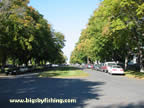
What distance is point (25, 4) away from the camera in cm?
3161

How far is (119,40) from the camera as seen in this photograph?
28141mm

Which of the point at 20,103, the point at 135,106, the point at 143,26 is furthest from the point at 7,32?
the point at 135,106

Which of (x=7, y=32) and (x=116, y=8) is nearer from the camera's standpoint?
(x=116, y=8)

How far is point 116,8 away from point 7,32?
17266 millimetres

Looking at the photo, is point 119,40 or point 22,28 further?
point 22,28

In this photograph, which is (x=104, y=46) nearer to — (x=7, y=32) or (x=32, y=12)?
(x=32, y=12)

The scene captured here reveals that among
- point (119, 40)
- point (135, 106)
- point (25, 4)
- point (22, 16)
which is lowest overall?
point (135, 106)

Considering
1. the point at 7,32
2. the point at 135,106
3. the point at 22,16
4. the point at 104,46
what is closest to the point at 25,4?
the point at 22,16

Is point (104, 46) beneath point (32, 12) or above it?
beneath

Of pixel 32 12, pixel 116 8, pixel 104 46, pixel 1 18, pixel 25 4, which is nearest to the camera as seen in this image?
pixel 116 8

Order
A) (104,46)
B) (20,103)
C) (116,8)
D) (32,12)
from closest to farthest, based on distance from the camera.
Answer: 1. (20,103)
2. (116,8)
3. (32,12)
4. (104,46)

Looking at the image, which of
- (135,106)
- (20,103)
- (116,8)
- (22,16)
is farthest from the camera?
(22,16)

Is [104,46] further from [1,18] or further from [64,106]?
[64,106]

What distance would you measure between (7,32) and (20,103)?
2392 cm
